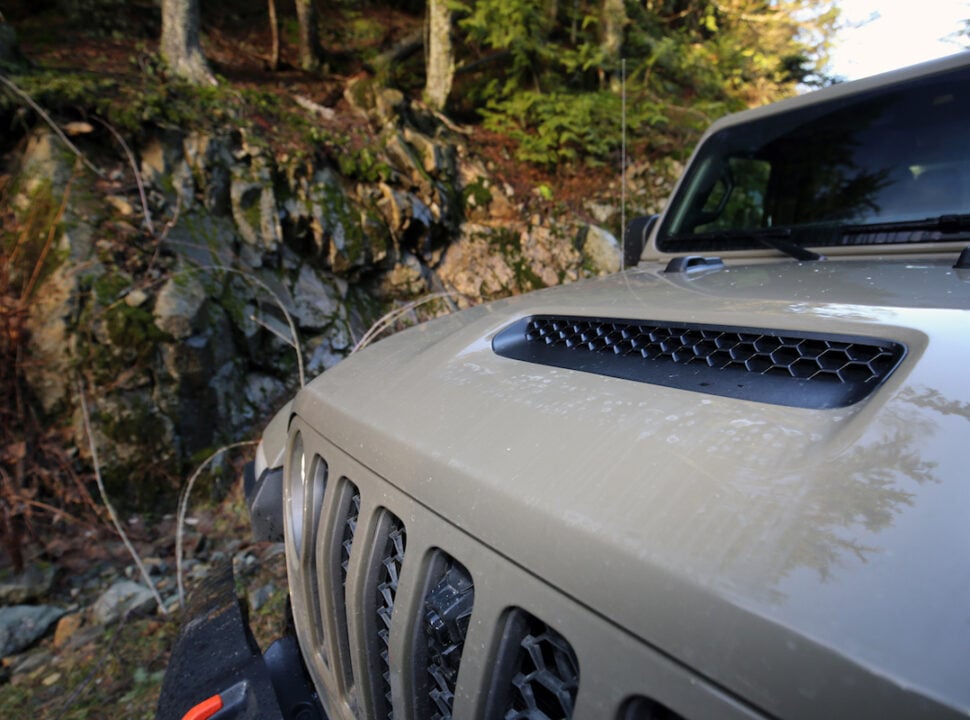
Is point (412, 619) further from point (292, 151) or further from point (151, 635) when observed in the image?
point (292, 151)

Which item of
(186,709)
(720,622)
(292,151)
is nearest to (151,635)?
(186,709)

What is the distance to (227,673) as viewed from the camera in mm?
1235

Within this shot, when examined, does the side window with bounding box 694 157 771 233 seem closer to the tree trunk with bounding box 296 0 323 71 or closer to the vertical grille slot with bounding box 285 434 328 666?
the vertical grille slot with bounding box 285 434 328 666

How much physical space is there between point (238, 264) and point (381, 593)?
4425mm

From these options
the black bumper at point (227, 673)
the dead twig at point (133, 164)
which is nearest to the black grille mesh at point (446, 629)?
the black bumper at point (227, 673)

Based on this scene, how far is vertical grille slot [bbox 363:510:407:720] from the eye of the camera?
3.62 ft

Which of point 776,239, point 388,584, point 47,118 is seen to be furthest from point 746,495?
point 47,118

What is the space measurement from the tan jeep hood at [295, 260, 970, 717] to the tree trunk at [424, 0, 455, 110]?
771cm

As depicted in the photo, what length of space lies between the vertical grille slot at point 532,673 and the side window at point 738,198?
2418 mm

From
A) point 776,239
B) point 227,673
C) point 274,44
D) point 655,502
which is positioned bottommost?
point 227,673

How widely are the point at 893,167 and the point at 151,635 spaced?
13.1ft

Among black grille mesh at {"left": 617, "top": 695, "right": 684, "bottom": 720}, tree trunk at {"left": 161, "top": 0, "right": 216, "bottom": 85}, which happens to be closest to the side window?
black grille mesh at {"left": 617, "top": 695, "right": 684, "bottom": 720}

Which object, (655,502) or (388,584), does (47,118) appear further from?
(655,502)

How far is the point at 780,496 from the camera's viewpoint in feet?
2.19
